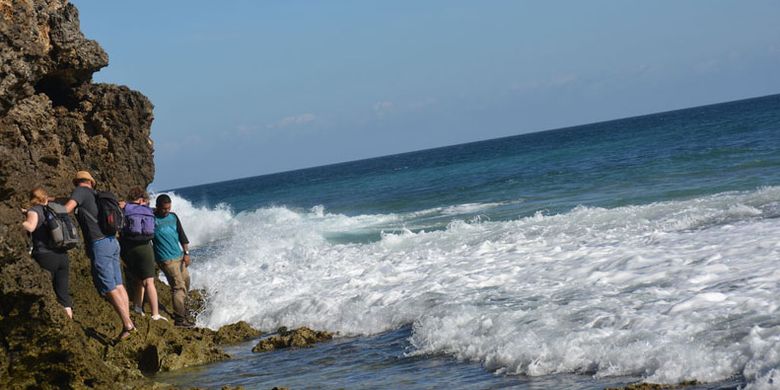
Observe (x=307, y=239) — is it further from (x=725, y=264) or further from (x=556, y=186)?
(x=725, y=264)

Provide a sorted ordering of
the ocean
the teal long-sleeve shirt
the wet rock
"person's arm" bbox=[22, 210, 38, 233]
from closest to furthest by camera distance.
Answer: the wet rock
the ocean
"person's arm" bbox=[22, 210, 38, 233]
the teal long-sleeve shirt

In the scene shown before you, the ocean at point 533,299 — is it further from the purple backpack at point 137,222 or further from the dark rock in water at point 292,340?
the purple backpack at point 137,222

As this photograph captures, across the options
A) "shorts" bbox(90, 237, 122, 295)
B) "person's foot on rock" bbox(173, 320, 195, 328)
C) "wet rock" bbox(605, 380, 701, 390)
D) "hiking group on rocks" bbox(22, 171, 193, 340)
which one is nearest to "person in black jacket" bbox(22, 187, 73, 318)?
"hiking group on rocks" bbox(22, 171, 193, 340)

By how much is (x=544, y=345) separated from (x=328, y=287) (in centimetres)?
512

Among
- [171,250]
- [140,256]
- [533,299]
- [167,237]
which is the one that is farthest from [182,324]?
[533,299]

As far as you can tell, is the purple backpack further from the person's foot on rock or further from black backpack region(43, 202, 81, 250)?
black backpack region(43, 202, 81, 250)

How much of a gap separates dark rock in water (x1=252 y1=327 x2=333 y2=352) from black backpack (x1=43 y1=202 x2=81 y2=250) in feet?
7.62

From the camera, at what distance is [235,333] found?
1000 centimetres

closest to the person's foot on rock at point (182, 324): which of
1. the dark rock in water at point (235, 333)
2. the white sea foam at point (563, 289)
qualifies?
the dark rock in water at point (235, 333)

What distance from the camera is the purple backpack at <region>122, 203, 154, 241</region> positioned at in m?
9.21

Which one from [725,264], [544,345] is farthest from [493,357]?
[725,264]

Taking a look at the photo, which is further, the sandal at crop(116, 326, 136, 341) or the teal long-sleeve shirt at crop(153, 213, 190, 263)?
the teal long-sleeve shirt at crop(153, 213, 190, 263)

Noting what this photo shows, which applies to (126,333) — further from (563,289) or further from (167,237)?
(563,289)

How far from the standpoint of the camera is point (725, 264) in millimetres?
8164
